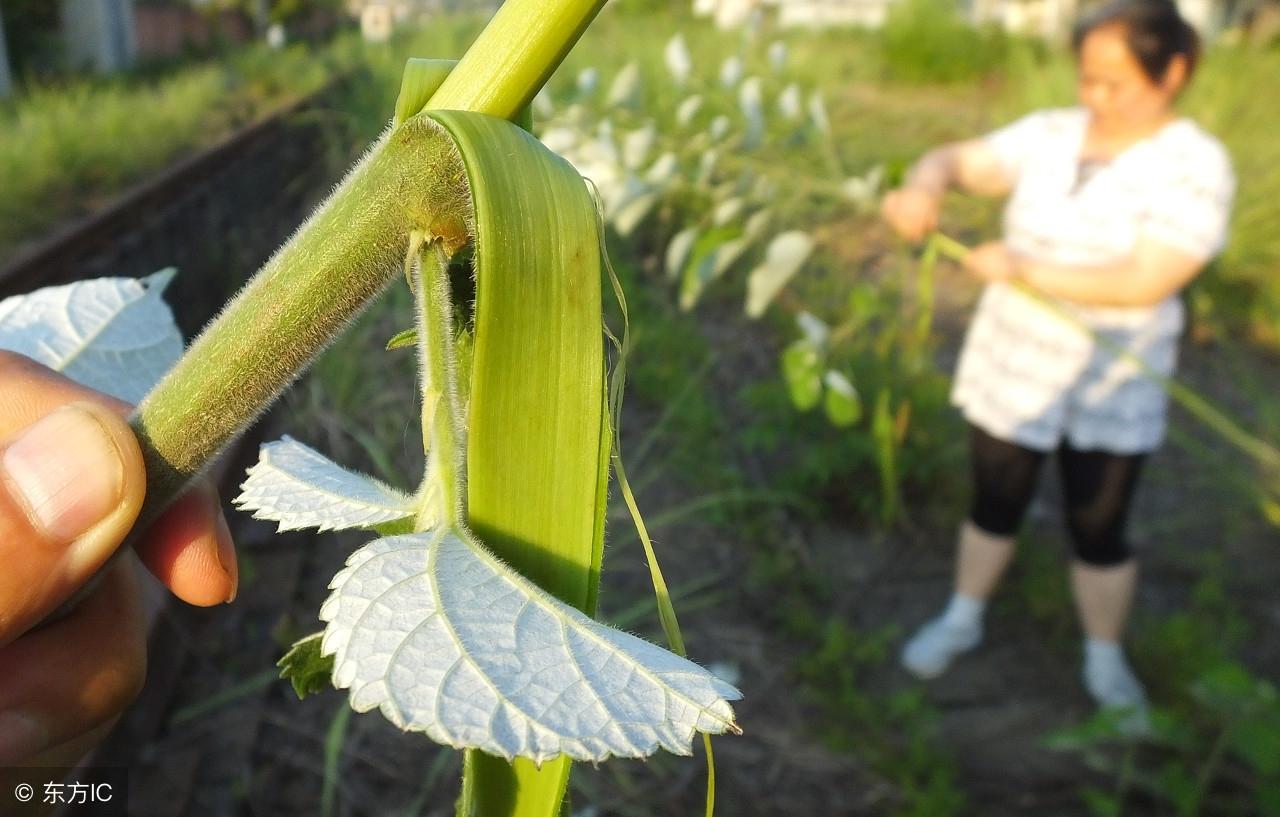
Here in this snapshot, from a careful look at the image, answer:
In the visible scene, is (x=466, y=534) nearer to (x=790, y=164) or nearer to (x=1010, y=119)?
(x=790, y=164)

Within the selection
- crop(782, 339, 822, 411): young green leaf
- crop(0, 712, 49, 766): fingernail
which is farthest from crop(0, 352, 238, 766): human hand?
crop(782, 339, 822, 411): young green leaf

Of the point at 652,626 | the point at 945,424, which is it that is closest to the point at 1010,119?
the point at 945,424

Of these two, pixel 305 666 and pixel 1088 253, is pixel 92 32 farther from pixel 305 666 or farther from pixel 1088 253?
pixel 305 666

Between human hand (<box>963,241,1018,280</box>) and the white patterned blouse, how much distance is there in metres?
0.09

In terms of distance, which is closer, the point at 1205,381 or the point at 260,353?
the point at 260,353

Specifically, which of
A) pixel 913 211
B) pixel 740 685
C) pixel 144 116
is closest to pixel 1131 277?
pixel 913 211

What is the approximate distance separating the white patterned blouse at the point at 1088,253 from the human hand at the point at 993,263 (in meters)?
0.09

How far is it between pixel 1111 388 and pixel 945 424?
2.70ft

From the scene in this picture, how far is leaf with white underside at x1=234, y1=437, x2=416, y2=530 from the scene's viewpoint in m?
0.31

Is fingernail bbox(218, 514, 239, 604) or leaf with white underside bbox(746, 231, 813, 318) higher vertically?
fingernail bbox(218, 514, 239, 604)

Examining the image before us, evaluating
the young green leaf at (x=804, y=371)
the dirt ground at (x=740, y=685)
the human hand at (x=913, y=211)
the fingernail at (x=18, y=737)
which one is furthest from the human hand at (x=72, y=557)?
the human hand at (x=913, y=211)

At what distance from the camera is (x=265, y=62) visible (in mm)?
5281

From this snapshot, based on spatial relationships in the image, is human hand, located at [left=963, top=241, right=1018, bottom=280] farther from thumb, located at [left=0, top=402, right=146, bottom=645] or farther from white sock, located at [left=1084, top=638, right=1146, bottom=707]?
thumb, located at [left=0, top=402, right=146, bottom=645]

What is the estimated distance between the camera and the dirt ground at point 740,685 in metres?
1.43
